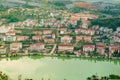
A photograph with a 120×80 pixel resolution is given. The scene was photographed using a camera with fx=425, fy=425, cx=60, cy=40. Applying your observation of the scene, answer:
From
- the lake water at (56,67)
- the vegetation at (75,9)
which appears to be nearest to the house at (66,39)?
the lake water at (56,67)

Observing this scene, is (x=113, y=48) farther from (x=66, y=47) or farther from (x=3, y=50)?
(x=3, y=50)

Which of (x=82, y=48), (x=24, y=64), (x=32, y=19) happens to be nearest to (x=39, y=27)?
(x=32, y=19)

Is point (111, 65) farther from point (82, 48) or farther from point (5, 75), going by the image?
point (5, 75)

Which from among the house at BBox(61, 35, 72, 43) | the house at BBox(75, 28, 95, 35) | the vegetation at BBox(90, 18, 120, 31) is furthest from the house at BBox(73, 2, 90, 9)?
the house at BBox(61, 35, 72, 43)

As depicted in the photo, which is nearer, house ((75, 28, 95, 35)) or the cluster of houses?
the cluster of houses

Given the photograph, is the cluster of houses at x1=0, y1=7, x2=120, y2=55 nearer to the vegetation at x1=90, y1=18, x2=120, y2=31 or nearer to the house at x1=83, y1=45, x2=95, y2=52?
the house at x1=83, y1=45, x2=95, y2=52

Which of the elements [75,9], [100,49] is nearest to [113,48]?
Answer: [100,49]
